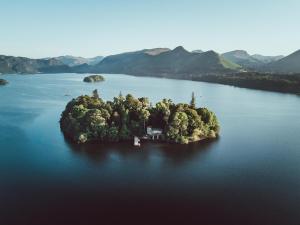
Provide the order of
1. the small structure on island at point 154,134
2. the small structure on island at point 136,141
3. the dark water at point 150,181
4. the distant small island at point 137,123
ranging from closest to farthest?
1. the dark water at point 150,181
2. the small structure on island at point 136,141
3. the distant small island at point 137,123
4. the small structure on island at point 154,134

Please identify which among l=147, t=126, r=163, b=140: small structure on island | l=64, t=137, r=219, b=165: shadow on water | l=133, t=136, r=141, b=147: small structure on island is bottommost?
l=64, t=137, r=219, b=165: shadow on water

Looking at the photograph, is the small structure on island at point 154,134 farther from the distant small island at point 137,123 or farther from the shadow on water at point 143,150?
the shadow on water at point 143,150

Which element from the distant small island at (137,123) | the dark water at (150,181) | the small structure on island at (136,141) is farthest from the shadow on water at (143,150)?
the distant small island at (137,123)

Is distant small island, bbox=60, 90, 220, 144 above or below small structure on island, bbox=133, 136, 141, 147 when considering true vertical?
above

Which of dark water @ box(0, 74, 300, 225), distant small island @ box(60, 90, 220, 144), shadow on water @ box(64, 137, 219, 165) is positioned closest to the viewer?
dark water @ box(0, 74, 300, 225)

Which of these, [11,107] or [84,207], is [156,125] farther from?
[11,107]

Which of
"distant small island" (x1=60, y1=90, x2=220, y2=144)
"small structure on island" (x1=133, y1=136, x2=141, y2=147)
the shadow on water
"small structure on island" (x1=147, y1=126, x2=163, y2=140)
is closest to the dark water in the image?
the shadow on water

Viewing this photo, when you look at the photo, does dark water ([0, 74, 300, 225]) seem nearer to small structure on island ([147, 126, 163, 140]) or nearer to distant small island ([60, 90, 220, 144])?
distant small island ([60, 90, 220, 144])
